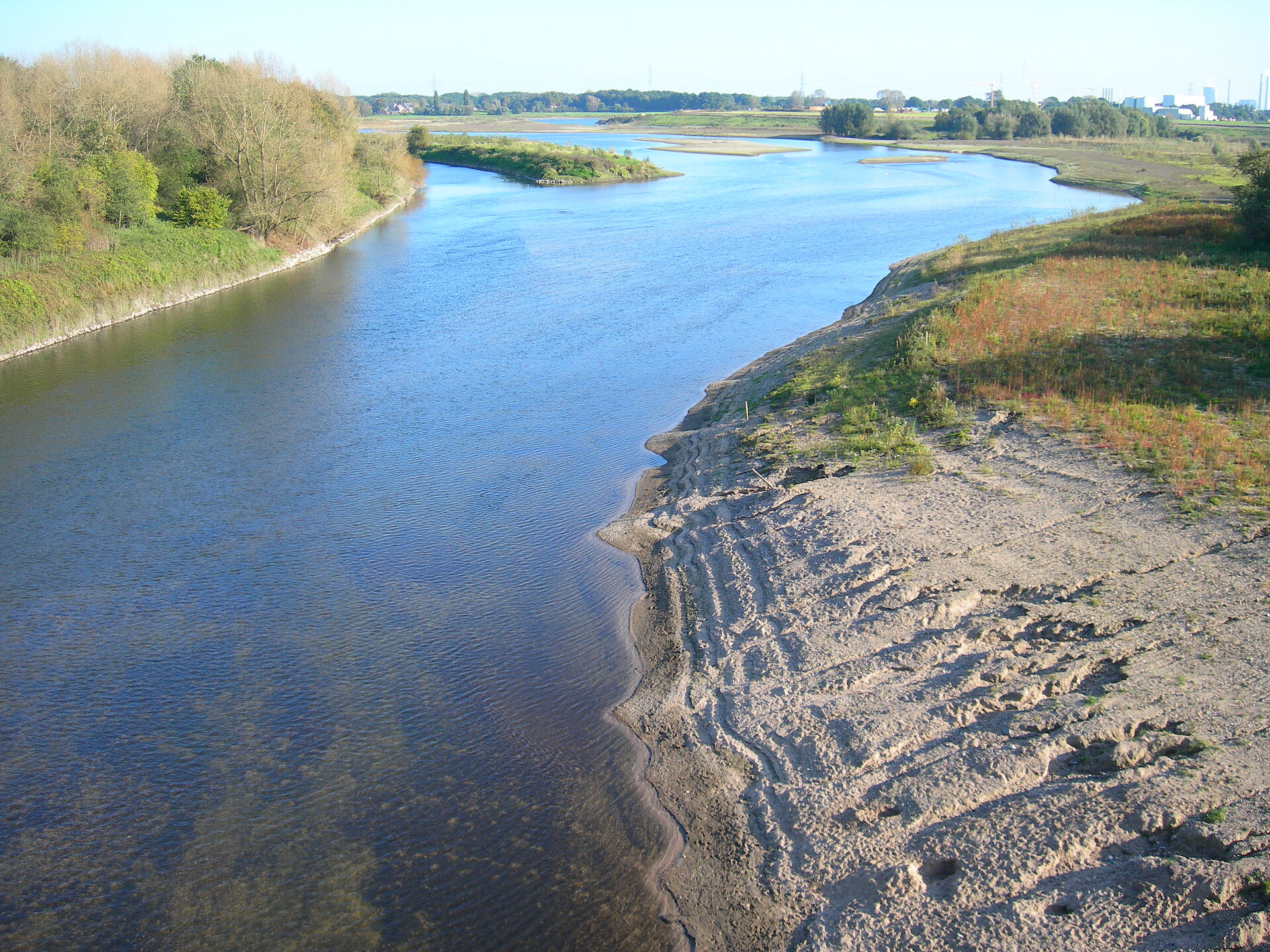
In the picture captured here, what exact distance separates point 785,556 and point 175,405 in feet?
51.9

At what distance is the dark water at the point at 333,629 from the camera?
8.08 metres

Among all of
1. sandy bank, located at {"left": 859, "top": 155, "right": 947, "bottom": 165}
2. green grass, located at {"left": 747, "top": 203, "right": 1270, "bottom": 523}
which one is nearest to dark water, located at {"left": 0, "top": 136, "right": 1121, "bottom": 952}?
green grass, located at {"left": 747, "top": 203, "right": 1270, "bottom": 523}

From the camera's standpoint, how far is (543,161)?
8212 centimetres

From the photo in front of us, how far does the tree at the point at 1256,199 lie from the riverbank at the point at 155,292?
3392cm

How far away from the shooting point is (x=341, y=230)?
48.3 meters

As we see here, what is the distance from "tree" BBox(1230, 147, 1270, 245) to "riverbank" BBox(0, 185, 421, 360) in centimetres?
3392


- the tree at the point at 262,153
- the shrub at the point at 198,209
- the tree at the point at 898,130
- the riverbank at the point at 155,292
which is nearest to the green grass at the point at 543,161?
the tree at the point at 262,153

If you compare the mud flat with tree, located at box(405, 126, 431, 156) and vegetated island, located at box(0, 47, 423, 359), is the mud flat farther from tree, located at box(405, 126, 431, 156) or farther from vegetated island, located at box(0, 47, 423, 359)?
vegetated island, located at box(0, 47, 423, 359)

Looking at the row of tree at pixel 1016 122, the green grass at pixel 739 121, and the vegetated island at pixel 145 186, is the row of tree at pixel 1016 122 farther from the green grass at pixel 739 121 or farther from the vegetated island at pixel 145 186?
the vegetated island at pixel 145 186

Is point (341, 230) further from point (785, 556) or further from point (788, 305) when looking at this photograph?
point (785, 556)

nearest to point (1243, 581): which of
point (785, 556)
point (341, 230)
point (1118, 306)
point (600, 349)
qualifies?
point (785, 556)

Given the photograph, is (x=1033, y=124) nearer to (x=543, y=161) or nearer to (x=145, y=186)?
(x=543, y=161)

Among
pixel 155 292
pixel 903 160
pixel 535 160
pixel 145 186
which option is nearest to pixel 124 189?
pixel 145 186

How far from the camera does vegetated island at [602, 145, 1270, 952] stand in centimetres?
709
